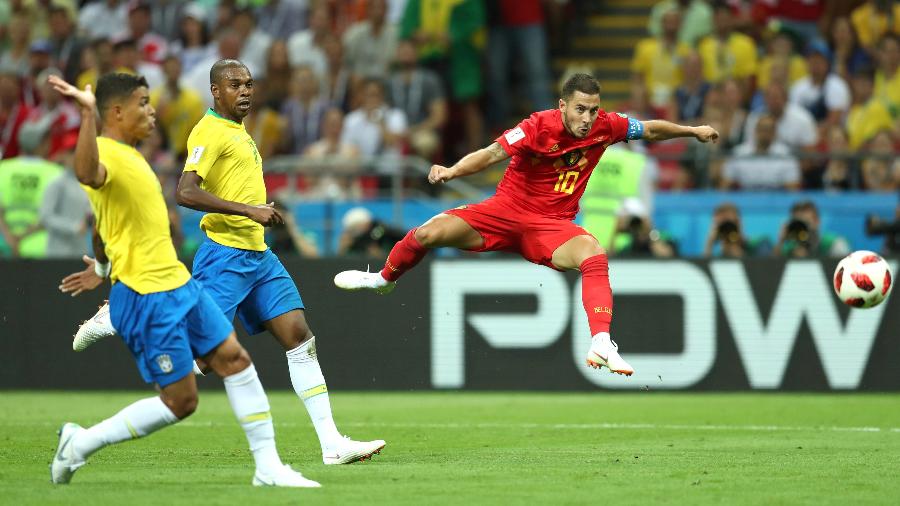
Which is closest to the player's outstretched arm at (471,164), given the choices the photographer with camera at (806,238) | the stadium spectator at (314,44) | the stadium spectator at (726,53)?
the photographer with camera at (806,238)

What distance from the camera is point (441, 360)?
16.4 metres

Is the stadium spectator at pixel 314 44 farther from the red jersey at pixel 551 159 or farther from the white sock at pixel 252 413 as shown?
the white sock at pixel 252 413

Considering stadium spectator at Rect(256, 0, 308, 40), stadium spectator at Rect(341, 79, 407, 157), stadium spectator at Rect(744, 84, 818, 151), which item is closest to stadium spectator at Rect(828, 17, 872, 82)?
Answer: stadium spectator at Rect(744, 84, 818, 151)

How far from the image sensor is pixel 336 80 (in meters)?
20.7

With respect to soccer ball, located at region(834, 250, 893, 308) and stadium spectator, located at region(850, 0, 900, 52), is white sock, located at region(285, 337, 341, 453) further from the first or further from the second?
stadium spectator, located at region(850, 0, 900, 52)

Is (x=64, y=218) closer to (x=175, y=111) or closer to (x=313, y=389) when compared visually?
(x=175, y=111)

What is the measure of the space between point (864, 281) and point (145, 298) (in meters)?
6.37

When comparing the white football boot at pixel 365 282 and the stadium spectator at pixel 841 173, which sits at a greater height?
the stadium spectator at pixel 841 173

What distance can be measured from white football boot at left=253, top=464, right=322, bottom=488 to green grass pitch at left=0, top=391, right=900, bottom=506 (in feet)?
0.40

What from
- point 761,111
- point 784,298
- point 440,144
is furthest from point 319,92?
point 784,298

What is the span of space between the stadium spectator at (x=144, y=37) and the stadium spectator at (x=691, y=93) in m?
7.48

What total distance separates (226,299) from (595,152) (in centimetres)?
298

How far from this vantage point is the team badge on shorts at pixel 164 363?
27.0 ft

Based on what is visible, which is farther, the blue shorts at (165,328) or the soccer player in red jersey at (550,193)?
the soccer player in red jersey at (550,193)
